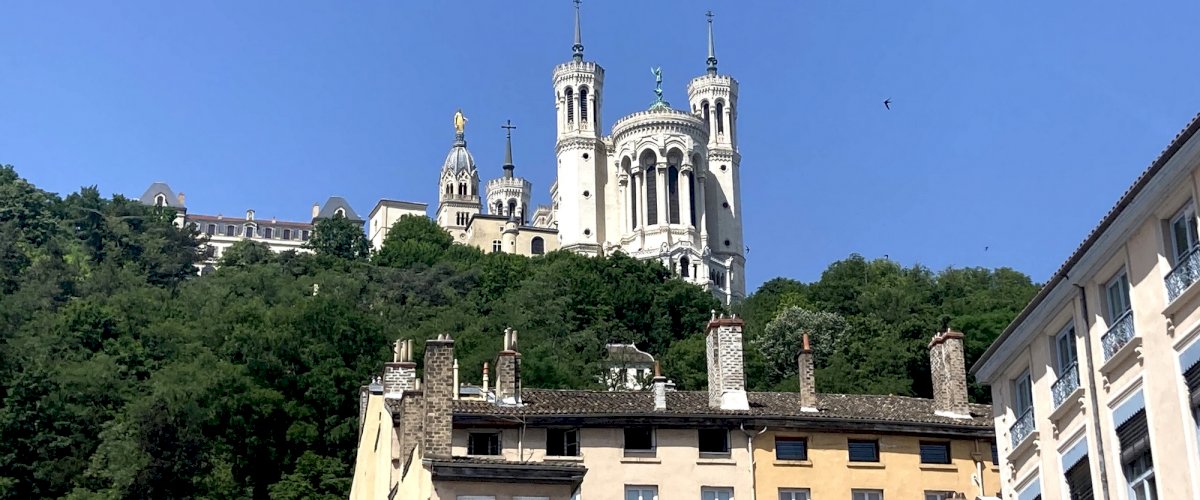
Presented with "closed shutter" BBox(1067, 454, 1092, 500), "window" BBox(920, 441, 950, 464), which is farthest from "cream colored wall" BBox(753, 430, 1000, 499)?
"closed shutter" BBox(1067, 454, 1092, 500)

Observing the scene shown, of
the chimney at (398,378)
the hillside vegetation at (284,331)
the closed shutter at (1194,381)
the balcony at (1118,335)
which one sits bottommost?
the closed shutter at (1194,381)

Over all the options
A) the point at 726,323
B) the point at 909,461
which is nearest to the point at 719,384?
the point at 726,323

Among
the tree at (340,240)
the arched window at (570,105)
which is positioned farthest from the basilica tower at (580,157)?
the tree at (340,240)

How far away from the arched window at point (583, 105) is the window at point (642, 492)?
428ft

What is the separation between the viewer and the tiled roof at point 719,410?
42.1 metres

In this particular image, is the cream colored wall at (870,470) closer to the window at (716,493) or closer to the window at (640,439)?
the window at (716,493)

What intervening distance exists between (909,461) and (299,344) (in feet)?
111

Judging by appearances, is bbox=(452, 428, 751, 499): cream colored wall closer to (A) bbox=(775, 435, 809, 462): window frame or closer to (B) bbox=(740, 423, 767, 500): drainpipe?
(B) bbox=(740, 423, 767, 500): drainpipe

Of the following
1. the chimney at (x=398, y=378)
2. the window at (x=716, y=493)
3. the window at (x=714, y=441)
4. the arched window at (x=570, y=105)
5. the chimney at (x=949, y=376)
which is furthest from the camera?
the arched window at (x=570, y=105)

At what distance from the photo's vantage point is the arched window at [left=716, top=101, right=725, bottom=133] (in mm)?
175500

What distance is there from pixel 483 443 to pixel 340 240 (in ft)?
426

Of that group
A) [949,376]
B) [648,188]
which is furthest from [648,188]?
[949,376]

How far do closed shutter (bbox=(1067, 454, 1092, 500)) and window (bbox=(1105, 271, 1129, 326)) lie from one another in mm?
2219

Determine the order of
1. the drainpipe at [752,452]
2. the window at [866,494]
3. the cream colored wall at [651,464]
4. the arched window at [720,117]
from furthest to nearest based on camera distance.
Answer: the arched window at [720,117] < the window at [866,494] < the drainpipe at [752,452] < the cream colored wall at [651,464]
